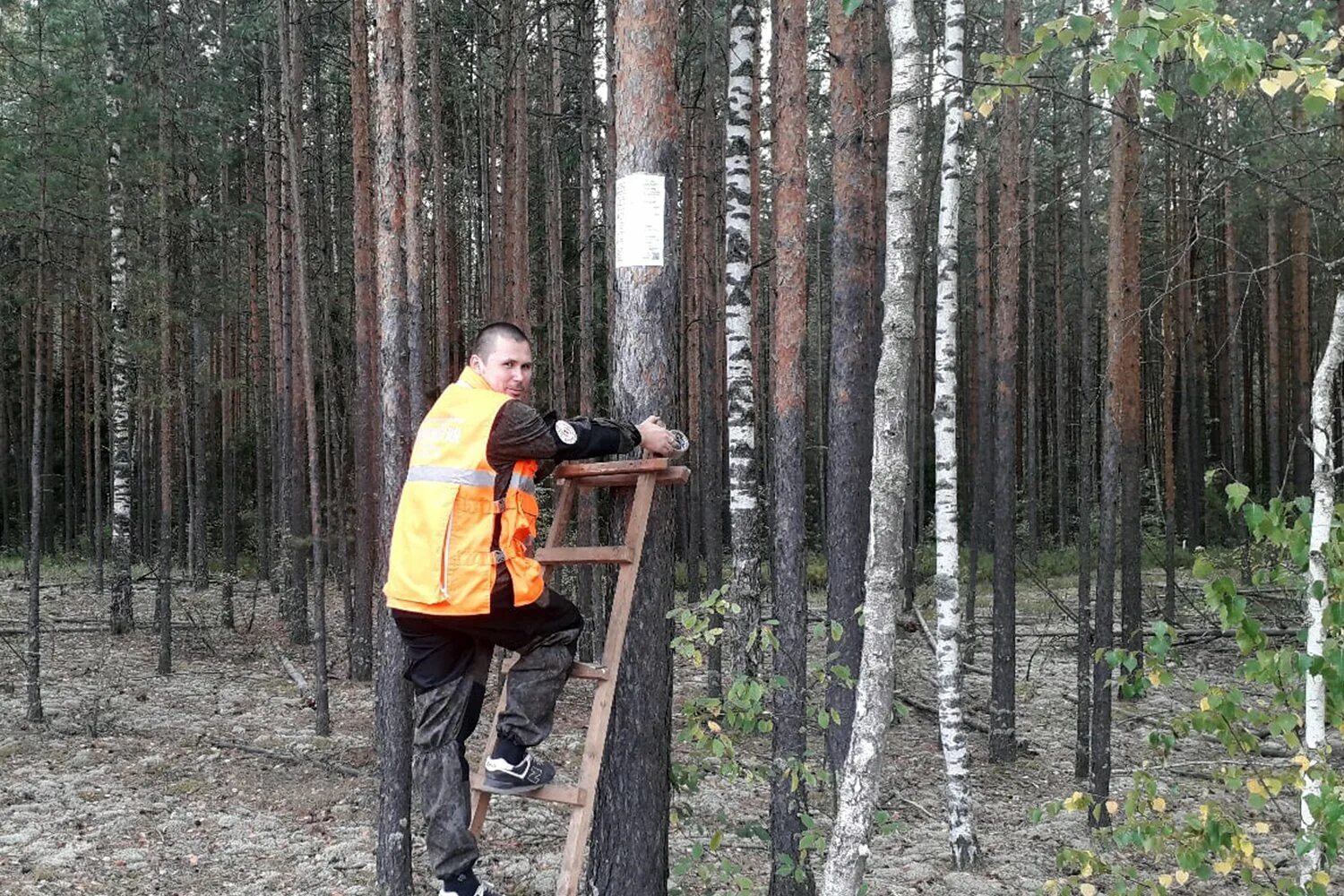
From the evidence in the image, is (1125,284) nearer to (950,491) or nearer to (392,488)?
(950,491)

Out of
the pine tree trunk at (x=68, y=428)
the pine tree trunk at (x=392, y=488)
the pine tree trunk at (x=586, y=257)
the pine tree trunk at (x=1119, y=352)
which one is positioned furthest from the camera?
the pine tree trunk at (x=68, y=428)

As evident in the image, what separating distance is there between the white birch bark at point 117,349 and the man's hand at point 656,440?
1235 cm

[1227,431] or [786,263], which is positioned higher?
[786,263]

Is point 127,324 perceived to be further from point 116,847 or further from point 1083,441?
point 1083,441

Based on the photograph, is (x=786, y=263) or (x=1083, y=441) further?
(x=1083, y=441)

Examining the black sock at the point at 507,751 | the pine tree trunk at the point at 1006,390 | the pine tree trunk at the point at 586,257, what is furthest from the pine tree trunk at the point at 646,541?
the pine tree trunk at the point at 586,257

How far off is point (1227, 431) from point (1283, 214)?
726 cm

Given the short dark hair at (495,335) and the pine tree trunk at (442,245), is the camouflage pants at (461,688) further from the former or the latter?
the pine tree trunk at (442,245)

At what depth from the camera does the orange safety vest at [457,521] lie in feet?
12.9

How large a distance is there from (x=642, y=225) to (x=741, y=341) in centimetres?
356

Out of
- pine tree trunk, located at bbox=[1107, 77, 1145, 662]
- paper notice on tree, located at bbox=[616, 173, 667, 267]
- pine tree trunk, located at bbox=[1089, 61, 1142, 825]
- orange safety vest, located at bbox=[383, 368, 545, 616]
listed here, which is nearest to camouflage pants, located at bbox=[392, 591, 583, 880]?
orange safety vest, located at bbox=[383, 368, 545, 616]

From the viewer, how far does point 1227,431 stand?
27.9 metres

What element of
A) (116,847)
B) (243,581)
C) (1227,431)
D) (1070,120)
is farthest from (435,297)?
(1227,431)

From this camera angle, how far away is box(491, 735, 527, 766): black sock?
420 centimetres
